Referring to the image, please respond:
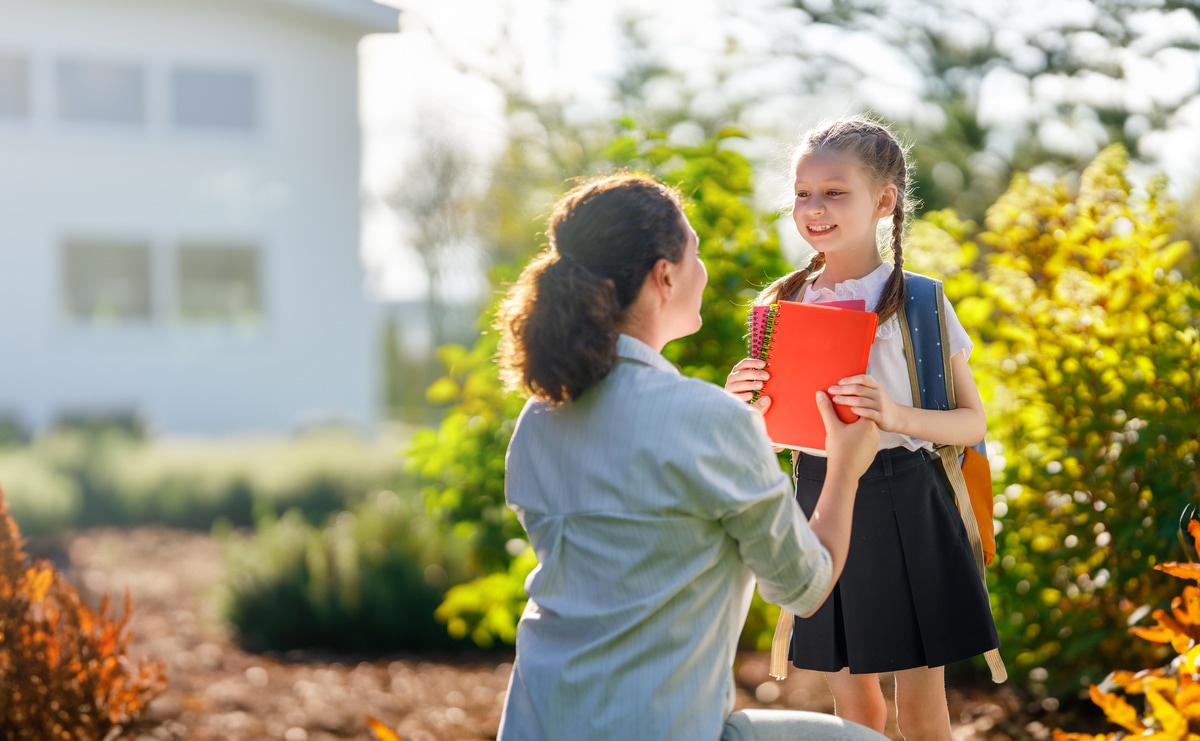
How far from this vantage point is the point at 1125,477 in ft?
11.2

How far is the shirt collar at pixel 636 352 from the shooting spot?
1.72 metres

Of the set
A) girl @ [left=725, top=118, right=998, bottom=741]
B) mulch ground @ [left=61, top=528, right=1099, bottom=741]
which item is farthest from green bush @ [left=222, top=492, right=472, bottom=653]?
girl @ [left=725, top=118, right=998, bottom=741]

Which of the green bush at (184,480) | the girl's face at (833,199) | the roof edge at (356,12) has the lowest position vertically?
the green bush at (184,480)

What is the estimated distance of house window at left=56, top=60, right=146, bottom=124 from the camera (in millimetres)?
15242

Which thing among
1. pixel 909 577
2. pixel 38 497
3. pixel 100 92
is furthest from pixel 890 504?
pixel 100 92

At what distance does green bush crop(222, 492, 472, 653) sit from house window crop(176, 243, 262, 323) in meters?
10.5

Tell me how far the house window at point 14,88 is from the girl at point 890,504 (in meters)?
15.1

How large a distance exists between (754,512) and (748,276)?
2.15 metres

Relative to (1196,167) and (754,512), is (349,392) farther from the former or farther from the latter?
(754,512)

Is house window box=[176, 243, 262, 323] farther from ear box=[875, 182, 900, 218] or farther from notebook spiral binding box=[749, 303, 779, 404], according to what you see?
notebook spiral binding box=[749, 303, 779, 404]

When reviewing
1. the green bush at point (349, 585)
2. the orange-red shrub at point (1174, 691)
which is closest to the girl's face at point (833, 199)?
the orange-red shrub at point (1174, 691)

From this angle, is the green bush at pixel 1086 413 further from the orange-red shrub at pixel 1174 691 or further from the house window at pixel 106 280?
the house window at pixel 106 280

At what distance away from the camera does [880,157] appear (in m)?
2.21

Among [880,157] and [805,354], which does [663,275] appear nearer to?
[805,354]
